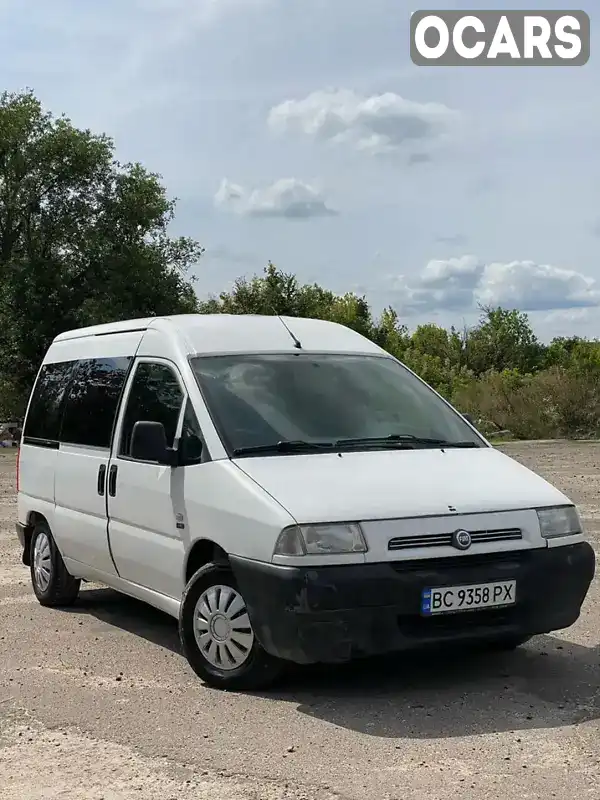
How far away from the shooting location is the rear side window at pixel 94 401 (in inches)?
288

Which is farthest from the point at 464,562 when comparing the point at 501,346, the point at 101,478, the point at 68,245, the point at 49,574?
the point at 501,346

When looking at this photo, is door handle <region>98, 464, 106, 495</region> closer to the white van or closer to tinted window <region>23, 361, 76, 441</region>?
the white van

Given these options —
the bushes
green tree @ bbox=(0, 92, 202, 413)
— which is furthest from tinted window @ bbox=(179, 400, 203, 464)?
green tree @ bbox=(0, 92, 202, 413)

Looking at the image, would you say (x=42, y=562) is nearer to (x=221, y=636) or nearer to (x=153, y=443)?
(x=153, y=443)

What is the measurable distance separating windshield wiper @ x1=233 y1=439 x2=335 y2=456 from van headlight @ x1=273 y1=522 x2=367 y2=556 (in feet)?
2.64

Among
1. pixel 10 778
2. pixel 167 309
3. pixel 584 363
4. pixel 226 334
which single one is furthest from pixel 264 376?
pixel 167 309

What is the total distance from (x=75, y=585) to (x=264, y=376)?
2.76m

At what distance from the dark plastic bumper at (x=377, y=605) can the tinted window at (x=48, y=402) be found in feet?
10.9

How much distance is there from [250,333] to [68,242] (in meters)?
30.5

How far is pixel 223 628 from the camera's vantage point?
18.7 feet

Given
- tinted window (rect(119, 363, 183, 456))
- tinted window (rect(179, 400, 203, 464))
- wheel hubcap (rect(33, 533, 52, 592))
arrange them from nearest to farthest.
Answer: tinted window (rect(179, 400, 203, 464))
tinted window (rect(119, 363, 183, 456))
wheel hubcap (rect(33, 533, 52, 592))

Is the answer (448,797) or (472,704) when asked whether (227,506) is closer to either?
(472,704)

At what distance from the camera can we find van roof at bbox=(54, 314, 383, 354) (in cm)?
676

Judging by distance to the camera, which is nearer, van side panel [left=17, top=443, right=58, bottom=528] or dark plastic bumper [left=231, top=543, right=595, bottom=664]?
dark plastic bumper [left=231, top=543, right=595, bottom=664]
